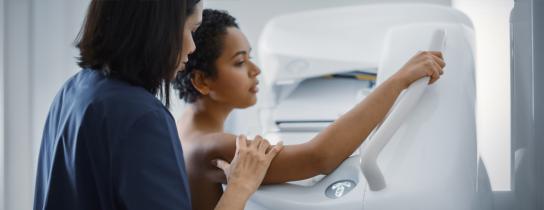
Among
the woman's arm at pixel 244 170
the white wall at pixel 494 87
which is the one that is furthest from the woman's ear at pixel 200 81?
the white wall at pixel 494 87

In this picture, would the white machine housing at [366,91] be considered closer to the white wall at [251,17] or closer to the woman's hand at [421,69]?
the woman's hand at [421,69]

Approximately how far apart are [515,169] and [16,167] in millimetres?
1960

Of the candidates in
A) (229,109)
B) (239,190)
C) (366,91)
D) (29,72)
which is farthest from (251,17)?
(239,190)

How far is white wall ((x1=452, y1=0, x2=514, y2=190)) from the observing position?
1260 millimetres

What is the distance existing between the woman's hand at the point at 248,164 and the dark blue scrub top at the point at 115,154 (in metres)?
0.14

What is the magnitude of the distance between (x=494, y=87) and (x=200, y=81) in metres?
0.75

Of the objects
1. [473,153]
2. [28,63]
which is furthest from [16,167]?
[473,153]

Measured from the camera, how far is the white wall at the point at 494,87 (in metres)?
1.26

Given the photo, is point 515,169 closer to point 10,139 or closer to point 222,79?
point 222,79

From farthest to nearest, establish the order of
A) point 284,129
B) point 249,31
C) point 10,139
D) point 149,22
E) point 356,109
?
1. point 249,31
2. point 10,139
3. point 284,129
4. point 356,109
5. point 149,22

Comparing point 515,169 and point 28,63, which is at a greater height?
point 28,63

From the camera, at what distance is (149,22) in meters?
0.83

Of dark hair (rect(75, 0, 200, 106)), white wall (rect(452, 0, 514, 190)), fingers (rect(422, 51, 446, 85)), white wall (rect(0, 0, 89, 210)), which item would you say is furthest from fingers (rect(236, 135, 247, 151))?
white wall (rect(0, 0, 89, 210))

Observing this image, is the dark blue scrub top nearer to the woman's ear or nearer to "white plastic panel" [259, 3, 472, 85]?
the woman's ear
